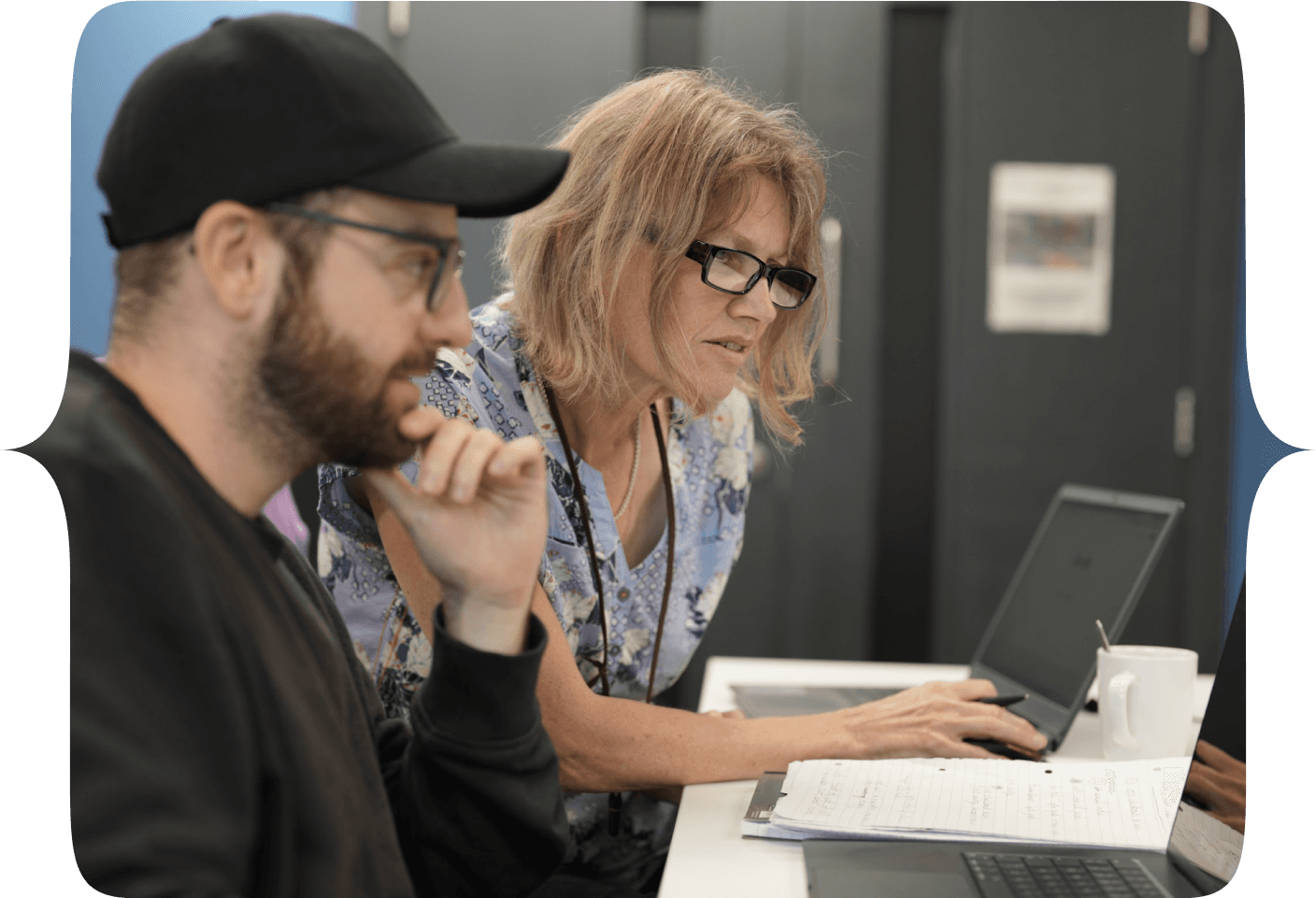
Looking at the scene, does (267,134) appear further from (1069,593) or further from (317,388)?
(1069,593)

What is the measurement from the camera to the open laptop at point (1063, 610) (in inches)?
48.4

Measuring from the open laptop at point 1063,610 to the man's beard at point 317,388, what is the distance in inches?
33.7

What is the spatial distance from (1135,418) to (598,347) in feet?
4.94

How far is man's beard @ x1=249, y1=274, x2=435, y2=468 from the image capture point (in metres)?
0.58

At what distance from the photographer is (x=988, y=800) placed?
0.94 meters

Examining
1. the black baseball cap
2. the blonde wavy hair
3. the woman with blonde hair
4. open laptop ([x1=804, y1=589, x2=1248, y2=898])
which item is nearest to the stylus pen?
the woman with blonde hair

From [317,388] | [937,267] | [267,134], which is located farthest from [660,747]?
[937,267]

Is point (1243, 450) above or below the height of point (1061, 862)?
above

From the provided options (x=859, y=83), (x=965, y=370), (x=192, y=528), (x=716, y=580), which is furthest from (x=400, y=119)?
(x=965, y=370)

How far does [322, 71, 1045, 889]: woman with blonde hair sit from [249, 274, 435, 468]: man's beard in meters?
0.34

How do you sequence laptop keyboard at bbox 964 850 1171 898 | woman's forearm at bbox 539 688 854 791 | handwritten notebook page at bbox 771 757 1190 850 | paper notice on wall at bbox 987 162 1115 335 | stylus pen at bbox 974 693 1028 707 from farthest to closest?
paper notice on wall at bbox 987 162 1115 335, stylus pen at bbox 974 693 1028 707, woman's forearm at bbox 539 688 854 791, handwritten notebook page at bbox 771 757 1190 850, laptop keyboard at bbox 964 850 1171 898

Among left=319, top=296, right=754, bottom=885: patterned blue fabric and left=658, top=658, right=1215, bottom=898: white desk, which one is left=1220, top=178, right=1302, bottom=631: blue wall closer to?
left=658, top=658, right=1215, bottom=898: white desk

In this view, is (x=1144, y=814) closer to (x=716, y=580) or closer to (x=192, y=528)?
(x=716, y=580)

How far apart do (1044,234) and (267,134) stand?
1.37 m
